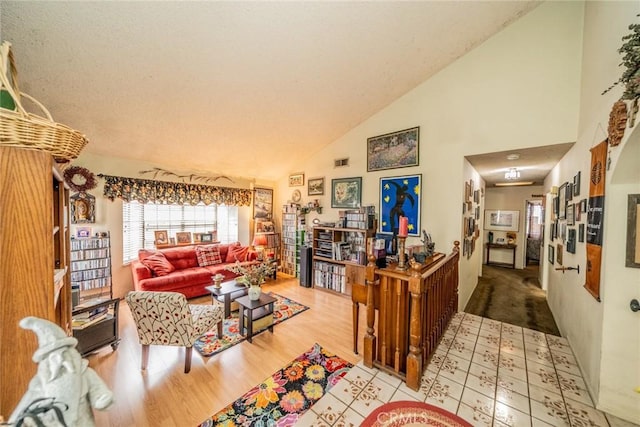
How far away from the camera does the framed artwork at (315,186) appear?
15.7 feet

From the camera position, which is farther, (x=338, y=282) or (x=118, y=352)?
(x=338, y=282)

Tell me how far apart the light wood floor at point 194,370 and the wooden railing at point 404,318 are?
39 centimetres

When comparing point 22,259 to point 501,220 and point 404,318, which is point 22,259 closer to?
point 404,318

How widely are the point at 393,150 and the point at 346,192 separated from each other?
1124mm

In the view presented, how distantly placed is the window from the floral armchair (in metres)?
2.53

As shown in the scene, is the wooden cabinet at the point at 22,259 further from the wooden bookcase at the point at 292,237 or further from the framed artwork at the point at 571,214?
the wooden bookcase at the point at 292,237

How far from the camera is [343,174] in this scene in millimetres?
4434

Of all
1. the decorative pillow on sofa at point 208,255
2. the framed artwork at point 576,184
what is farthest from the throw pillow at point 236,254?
the framed artwork at point 576,184

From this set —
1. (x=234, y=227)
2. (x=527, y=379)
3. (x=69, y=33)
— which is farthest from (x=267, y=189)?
(x=527, y=379)

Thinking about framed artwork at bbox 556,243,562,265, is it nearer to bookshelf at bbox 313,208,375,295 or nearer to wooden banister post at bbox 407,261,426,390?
bookshelf at bbox 313,208,375,295

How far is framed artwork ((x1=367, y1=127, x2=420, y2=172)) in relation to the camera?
3.55 metres

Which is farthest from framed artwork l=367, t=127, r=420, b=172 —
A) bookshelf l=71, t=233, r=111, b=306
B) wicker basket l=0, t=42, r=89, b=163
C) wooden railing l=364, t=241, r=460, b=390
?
bookshelf l=71, t=233, r=111, b=306

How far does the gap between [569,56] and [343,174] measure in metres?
3.12

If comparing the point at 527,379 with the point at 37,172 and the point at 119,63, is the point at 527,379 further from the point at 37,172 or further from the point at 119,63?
the point at 119,63
